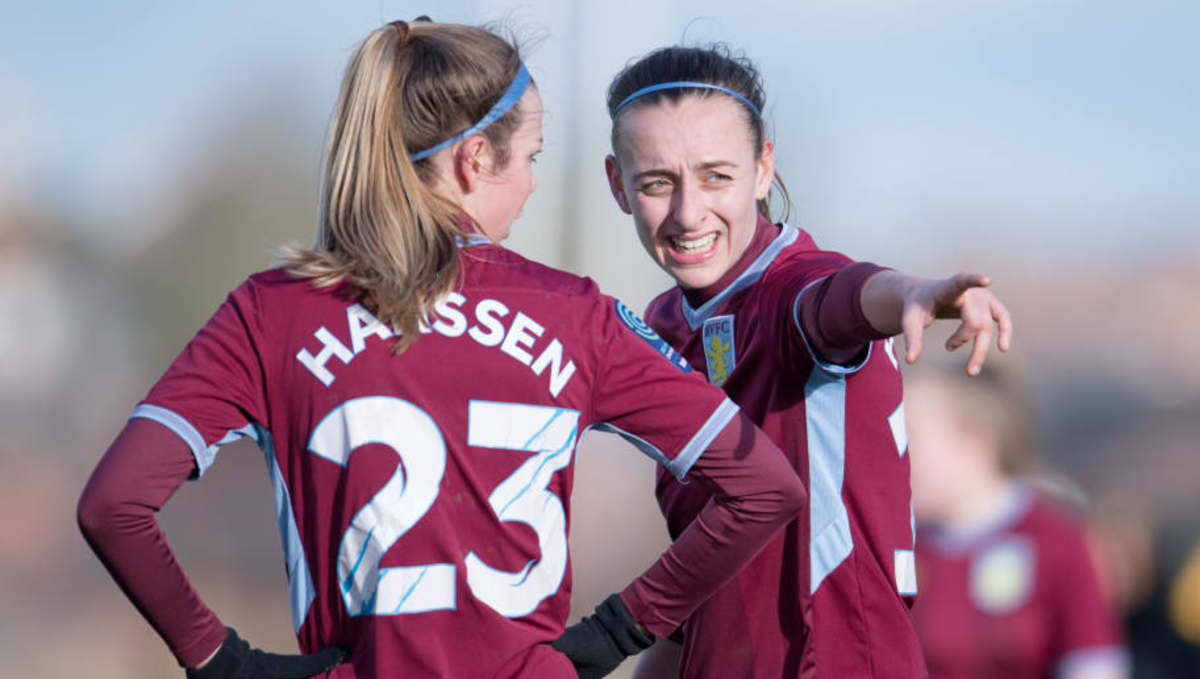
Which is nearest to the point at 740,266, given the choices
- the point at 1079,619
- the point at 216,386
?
the point at 216,386

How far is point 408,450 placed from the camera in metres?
1.27

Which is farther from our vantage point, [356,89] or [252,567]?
[252,567]

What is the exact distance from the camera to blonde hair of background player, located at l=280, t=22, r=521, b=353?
1.31 meters

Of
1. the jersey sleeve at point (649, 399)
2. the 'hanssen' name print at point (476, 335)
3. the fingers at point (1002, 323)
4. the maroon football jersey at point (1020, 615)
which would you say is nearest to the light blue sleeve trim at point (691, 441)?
the jersey sleeve at point (649, 399)

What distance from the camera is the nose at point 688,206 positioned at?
185 centimetres

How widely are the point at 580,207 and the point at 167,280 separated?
129cm

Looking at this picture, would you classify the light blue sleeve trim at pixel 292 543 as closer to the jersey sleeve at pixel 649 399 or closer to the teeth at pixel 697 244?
the jersey sleeve at pixel 649 399

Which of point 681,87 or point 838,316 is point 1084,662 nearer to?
point 838,316

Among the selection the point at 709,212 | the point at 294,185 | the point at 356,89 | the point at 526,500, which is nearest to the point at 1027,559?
the point at 709,212

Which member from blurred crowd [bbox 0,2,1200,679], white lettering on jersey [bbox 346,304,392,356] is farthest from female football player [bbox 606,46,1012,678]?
A: blurred crowd [bbox 0,2,1200,679]

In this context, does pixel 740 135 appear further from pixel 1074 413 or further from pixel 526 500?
pixel 1074 413

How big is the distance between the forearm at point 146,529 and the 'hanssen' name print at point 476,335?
0.58 ft

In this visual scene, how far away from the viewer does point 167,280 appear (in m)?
3.62

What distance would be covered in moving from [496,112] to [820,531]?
74 cm
